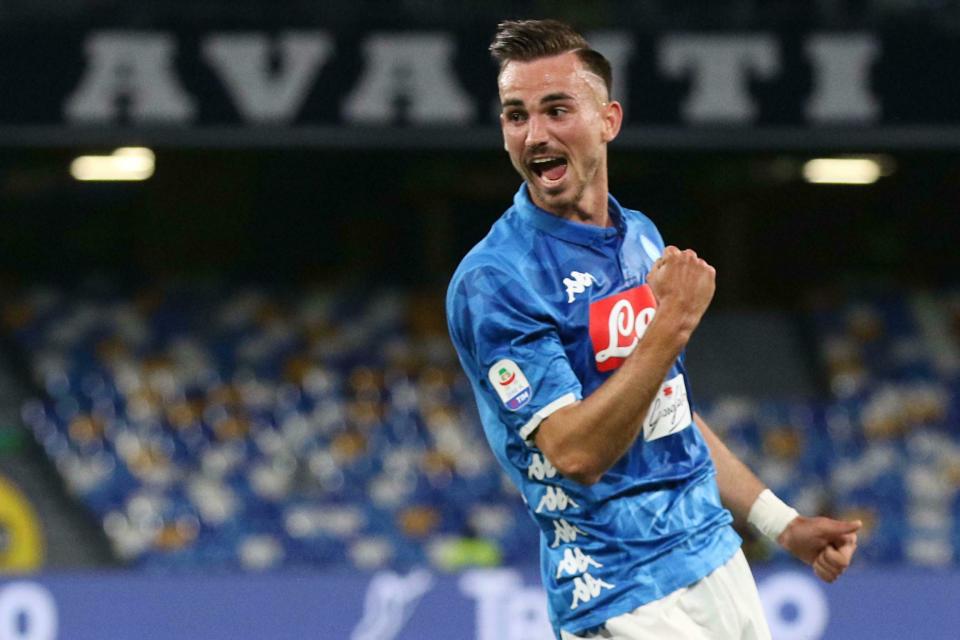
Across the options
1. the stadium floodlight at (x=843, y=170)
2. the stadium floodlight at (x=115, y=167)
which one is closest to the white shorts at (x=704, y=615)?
the stadium floodlight at (x=115, y=167)

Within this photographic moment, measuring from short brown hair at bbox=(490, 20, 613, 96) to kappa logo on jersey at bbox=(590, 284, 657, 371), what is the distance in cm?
46

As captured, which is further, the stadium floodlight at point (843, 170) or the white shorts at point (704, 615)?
the stadium floodlight at point (843, 170)

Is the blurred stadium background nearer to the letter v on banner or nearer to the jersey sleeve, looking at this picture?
the letter v on banner

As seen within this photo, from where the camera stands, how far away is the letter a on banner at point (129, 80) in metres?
9.48

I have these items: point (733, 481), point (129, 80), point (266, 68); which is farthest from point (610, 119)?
point (129, 80)

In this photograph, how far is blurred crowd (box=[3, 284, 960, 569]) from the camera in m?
10.6

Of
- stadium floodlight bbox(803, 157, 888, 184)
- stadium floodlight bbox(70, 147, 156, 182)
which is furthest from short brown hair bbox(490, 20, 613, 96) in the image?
stadium floodlight bbox(803, 157, 888, 184)

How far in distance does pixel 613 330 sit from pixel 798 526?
24.3 inches

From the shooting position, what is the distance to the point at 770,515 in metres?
3.22

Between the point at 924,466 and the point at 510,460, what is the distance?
9093 mm

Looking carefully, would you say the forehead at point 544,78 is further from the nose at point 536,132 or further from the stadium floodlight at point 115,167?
the stadium floodlight at point 115,167

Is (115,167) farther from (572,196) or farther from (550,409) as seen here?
(550,409)

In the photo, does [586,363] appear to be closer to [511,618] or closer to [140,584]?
[511,618]

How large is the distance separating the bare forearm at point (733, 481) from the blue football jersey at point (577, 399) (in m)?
0.27
